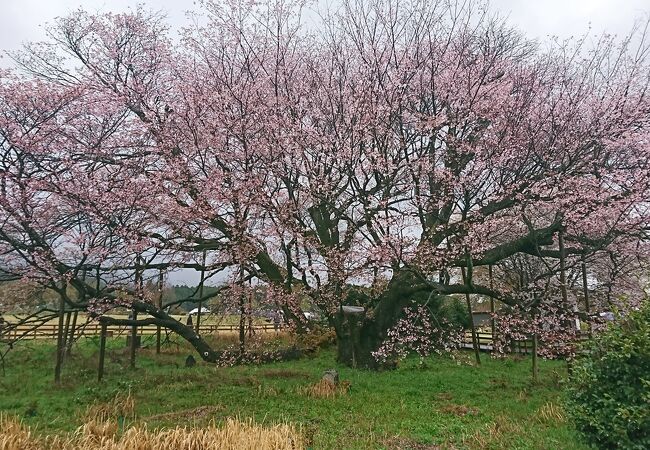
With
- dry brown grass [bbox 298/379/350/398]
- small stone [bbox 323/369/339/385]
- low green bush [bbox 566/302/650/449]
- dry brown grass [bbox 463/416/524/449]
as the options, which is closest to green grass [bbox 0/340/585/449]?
dry brown grass [bbox 463/416/524/449]

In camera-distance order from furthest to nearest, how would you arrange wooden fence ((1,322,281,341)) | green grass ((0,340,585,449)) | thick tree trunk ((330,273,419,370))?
thick tree trunk ((330,273,419,370))
wooden fence ((1,322,281,341))
green grass ((0,340,585,449))

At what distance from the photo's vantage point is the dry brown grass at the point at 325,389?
877 cm

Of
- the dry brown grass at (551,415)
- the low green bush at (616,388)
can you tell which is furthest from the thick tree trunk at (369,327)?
the low green bush at (616,388)

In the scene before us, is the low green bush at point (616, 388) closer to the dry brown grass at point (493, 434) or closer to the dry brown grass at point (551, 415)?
the dry brown grass at point (493, 434)

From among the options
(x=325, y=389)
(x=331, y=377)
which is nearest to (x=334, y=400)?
(x=325, y=389)

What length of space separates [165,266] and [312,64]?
5.97m

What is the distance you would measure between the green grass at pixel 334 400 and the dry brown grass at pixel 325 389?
0.18m

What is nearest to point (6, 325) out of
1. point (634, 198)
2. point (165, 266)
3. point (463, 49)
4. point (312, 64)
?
point (165, 266)

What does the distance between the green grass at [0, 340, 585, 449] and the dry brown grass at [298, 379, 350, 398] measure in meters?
0.18

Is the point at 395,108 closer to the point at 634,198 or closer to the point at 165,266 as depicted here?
the point at 634,198

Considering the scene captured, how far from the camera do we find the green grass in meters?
6.23

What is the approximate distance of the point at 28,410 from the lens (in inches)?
312

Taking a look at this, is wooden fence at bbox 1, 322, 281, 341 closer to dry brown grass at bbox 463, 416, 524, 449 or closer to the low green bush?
dry brown grass at bbox 463, 416, 524, 449

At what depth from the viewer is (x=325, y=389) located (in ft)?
29.2
